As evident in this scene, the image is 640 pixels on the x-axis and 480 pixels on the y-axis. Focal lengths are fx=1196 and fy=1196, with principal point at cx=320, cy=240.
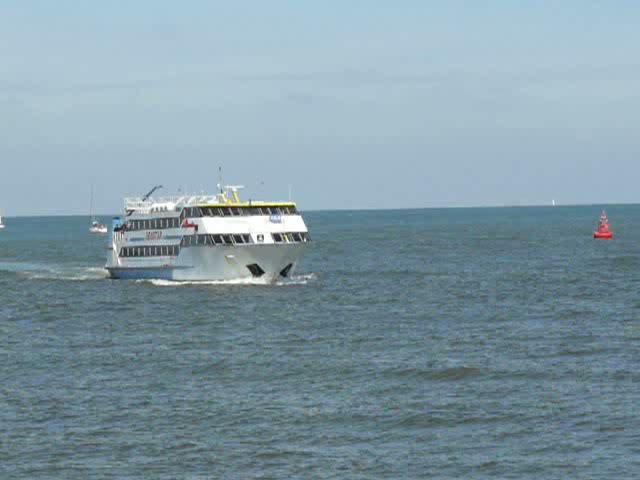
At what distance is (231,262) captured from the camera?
74625 mm

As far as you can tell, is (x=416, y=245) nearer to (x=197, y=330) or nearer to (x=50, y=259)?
(x=50, y=259)

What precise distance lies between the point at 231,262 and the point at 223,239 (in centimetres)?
157

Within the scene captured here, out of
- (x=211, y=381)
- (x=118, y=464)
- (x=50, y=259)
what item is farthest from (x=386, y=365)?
(x=50, y=259)

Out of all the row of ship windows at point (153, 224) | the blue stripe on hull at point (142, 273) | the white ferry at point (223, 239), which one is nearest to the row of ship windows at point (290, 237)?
the white ferry at point (223, 239)

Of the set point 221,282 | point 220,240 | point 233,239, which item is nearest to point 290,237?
point 233,239

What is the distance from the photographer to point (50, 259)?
126812 millimetres

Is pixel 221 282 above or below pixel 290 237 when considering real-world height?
below

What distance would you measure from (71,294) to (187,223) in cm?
883

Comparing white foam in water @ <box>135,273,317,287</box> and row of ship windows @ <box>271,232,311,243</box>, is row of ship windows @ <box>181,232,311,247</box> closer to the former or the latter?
row of ship windows @ <box>271,232,311,243</box>

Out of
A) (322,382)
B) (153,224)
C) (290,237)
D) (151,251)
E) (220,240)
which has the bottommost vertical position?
(322,382)

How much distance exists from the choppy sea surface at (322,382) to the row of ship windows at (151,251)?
3950 mm

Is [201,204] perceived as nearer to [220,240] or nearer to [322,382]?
[220,240]

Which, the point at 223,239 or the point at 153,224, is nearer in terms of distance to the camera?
the point at 223,239

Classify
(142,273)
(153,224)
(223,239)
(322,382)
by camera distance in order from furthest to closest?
(142,273)
(153,224)
(223,239)
(322,382)
